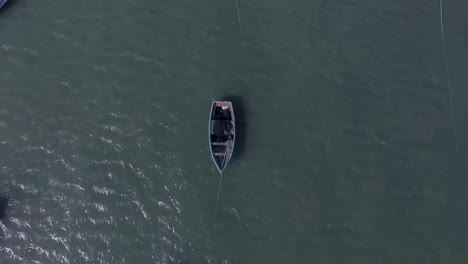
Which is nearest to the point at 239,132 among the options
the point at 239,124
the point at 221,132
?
the point at 239,124

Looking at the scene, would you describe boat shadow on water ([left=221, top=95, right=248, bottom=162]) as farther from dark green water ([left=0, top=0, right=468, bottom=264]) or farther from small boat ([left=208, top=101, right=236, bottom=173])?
small boat ([left=208, top=101, right=236, bottom=173])

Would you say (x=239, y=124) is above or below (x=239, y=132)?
above

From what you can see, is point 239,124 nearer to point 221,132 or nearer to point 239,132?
point 239,132

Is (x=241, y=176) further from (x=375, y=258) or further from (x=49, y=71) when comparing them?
(x=49, y=71)

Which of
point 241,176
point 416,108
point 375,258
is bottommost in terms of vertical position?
point 375,258

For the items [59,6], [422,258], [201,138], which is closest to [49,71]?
[59,6]

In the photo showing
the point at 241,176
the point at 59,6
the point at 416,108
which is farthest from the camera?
the point at 59,6

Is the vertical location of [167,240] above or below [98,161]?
below
